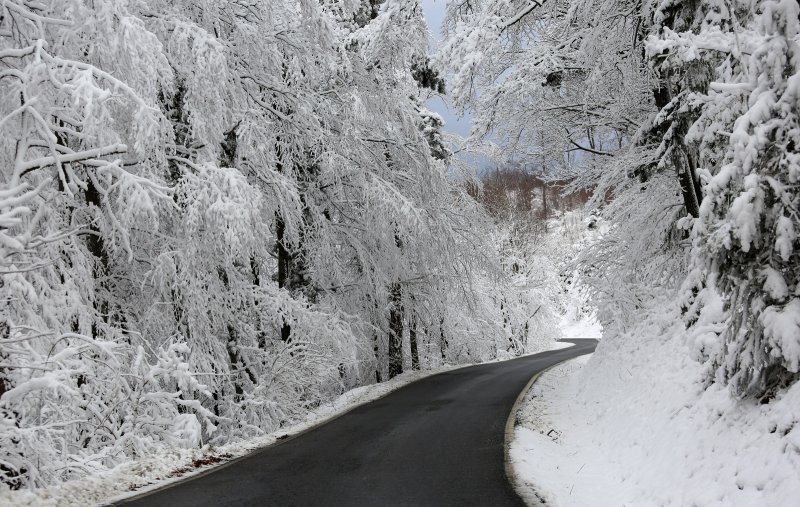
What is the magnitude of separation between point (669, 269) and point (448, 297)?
26.9 feet

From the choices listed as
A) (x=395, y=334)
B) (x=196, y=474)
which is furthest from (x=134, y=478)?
(x=395, y=334)

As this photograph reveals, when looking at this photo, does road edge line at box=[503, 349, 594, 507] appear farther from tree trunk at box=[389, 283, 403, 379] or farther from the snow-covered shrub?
tree trunk at box=[389, 283, 403, 379]

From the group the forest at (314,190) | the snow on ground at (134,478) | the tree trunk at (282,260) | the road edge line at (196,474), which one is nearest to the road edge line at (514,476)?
the forest at (314,190)

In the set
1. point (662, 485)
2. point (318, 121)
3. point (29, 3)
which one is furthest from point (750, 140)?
point (318, 121)

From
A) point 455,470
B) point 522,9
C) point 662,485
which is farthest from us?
point 522,9

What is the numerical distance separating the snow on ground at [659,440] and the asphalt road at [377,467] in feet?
1.90

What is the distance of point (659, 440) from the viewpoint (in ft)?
23.4

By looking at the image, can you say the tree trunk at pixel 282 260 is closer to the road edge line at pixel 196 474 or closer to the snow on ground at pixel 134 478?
the road edge line at pixel 196 474

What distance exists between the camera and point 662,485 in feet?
19.7

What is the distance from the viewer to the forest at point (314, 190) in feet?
17.6

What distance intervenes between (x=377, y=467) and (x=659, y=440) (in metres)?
3.45

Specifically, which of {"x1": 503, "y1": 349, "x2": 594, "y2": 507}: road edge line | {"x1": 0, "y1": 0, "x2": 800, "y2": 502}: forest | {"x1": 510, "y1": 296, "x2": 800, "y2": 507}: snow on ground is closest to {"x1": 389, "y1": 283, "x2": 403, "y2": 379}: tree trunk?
{"x1": 0, "y1": 0, "x2": 800, "y2": 502}: forest

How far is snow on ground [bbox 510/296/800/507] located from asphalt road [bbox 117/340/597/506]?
580 millimetres

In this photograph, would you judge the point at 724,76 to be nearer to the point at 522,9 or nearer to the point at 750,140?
the point at 750,140
